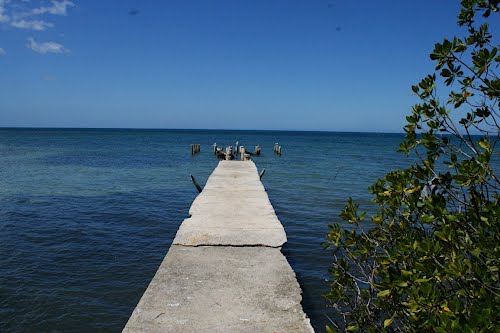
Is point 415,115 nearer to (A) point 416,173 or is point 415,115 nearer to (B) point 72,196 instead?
(A) point 416,173

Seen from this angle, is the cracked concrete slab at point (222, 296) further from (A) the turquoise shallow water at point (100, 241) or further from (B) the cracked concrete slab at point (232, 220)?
(A) the turquoise shallow water at point (100, 241)

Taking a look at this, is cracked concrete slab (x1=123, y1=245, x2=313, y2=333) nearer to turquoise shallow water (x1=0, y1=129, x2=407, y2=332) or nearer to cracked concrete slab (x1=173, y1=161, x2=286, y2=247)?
cracked concrete slab (x1=173, y1=161, x2=286, y2=247)

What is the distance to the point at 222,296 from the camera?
193 inches

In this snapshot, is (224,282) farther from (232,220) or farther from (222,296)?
(232,220)

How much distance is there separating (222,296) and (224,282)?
403 mm

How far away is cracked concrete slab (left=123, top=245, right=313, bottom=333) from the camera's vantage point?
4238 millimetres

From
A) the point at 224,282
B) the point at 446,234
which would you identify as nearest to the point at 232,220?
the point at 224,282

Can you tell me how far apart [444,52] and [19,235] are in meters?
10.9

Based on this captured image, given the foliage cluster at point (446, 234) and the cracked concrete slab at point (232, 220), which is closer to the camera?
the foliage cluster at point (446, 234)

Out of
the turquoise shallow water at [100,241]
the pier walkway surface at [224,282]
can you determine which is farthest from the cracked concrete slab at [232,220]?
the turquoise shallow water at [100,241]

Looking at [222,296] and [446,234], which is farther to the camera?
[222,296]

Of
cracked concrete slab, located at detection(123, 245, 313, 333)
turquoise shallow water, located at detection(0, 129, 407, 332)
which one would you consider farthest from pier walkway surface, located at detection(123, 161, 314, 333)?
turquoise shallow water, located at detection(0, 129, 407, 332)

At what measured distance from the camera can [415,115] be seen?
9.19 ft

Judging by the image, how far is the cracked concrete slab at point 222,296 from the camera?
4.24 metres
